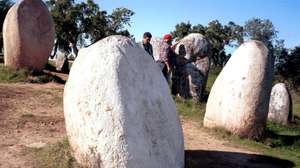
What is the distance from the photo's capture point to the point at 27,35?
13711mm

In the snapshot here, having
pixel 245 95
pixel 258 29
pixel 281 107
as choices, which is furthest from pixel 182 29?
pixel 245 95

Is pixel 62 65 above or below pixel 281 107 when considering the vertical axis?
above

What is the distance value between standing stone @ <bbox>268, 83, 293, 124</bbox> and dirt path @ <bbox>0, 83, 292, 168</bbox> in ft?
16.9

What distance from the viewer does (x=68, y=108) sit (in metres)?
5.48

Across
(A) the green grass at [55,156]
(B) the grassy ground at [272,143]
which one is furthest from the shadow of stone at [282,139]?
(A) the green grass at [55,156]

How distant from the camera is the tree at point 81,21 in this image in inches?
1598

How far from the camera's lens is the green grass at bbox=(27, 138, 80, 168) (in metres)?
5.58

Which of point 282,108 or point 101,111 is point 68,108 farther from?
point 282,108

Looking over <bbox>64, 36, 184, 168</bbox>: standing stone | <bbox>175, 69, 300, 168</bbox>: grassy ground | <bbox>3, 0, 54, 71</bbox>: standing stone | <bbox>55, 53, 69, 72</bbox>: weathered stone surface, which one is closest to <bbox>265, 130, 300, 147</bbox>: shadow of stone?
<bbox>175, 69, 300, 168</bbox>: grassy ground

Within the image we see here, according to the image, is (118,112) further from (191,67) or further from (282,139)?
(191,67)

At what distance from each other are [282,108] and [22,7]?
→ 340 inches

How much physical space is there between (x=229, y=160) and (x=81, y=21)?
118 ft

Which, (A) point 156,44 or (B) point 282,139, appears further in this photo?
(A) point 156,44

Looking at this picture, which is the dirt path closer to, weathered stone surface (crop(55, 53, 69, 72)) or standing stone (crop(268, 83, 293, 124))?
standing stone (crop(268, 83, 293, 124))
